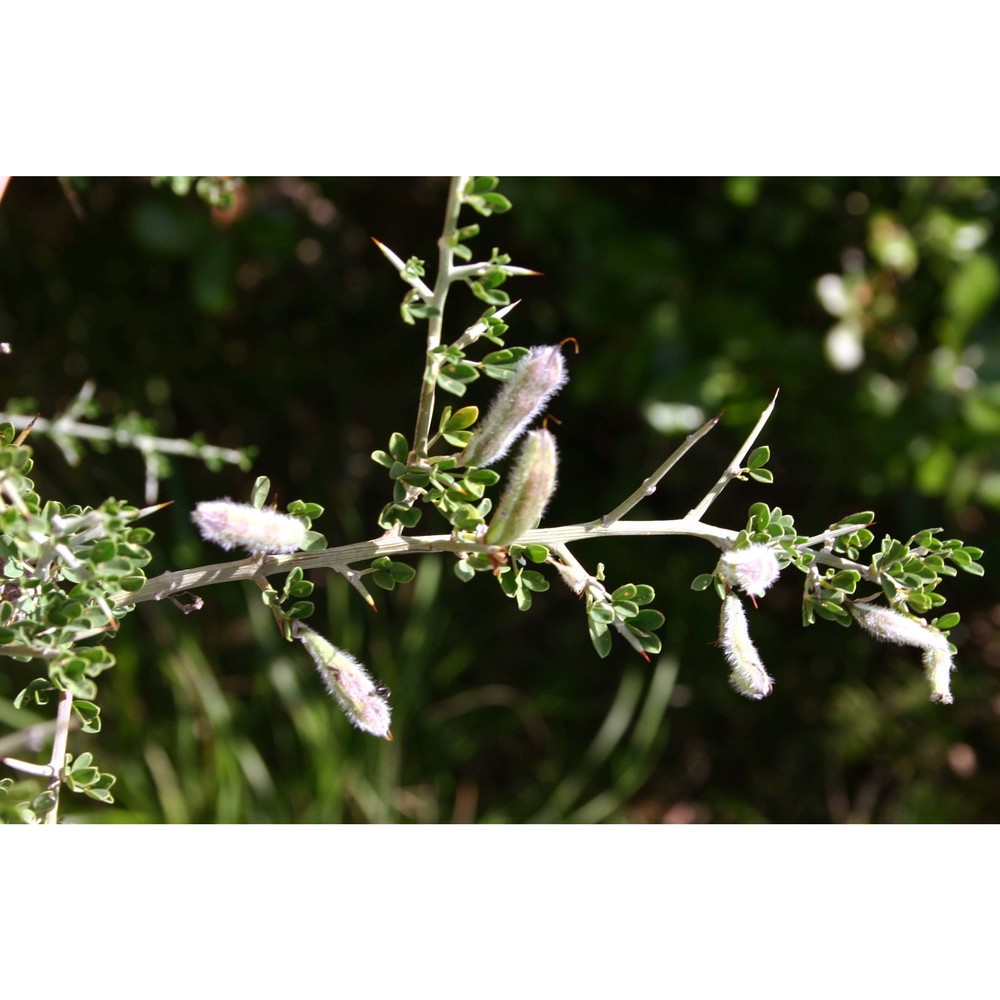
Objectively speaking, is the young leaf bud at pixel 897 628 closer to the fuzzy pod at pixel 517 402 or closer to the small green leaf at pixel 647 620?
the small green leaf at pixel 647 620

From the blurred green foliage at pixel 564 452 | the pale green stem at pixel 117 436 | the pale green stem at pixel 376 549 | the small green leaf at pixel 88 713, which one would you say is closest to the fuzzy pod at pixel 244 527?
the pale green stem at pixel 376 549

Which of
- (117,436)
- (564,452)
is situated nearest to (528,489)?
(117,436)

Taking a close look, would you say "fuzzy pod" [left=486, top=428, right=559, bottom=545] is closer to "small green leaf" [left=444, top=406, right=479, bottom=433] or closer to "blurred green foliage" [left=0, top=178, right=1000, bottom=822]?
"small green leaf" [left=444, top=406, right=479, bottom=433]

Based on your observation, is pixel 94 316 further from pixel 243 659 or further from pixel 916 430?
pixel 916 430

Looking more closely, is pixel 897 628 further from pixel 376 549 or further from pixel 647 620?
pixel 376 549

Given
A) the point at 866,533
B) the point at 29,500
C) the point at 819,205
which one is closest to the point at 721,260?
the point at 819,205

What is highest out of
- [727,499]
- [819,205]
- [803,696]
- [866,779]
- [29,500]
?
[819,205]

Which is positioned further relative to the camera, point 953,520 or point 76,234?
point 76,234
